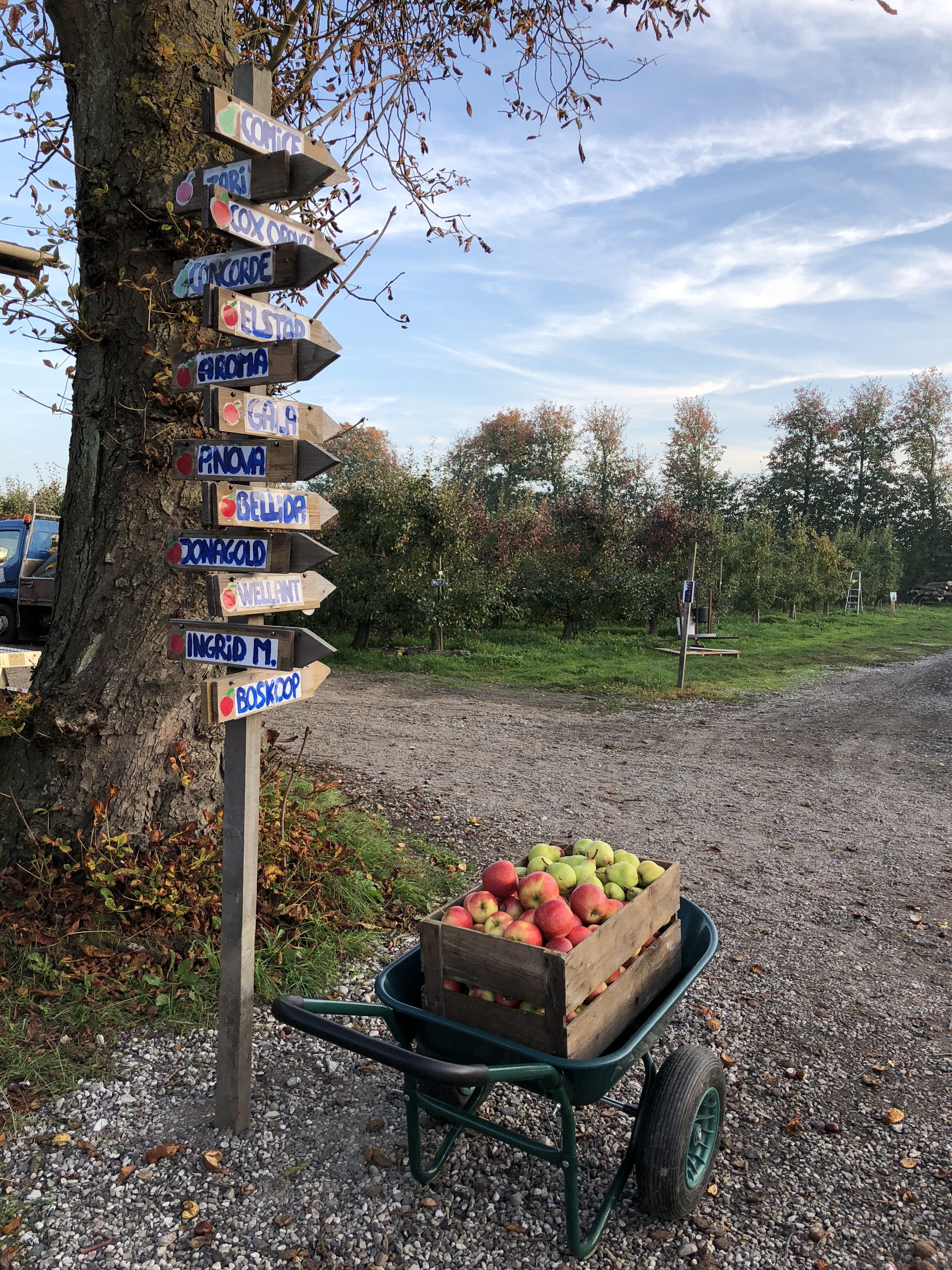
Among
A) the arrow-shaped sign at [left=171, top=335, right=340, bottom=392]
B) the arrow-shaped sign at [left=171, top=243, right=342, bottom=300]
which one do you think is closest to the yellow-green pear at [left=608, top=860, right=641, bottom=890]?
the arrow-shaped sign at [left=171, top=335, right=340, bottom=392]

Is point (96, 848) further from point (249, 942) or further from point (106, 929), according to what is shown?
point (249, 942)

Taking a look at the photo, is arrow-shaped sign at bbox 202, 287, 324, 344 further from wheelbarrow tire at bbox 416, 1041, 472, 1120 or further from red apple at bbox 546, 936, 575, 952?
wheelbarrow tire at bbox 416, 1041, 472, 1120

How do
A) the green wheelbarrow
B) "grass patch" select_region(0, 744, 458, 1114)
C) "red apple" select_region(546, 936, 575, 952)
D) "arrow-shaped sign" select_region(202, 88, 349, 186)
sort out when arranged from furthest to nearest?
"grass patch" select_region(0, 744, 458, 1114), "arrow-shaped sign" select_region(202, 88, 349, 186), "red apple" select_region(546, 936, 575, 952), the green wheelbarrow

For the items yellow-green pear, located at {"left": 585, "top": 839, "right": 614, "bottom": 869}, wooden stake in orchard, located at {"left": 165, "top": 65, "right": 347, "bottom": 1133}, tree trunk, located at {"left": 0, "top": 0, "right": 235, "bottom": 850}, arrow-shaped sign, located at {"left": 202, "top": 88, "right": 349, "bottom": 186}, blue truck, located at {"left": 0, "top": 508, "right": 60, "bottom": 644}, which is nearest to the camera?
arrow-shaped sign, located at {"left": 202, "top": 88, "right": 349, "bottom": 186}

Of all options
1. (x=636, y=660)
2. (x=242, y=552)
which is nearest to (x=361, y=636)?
(x=636, y=660)

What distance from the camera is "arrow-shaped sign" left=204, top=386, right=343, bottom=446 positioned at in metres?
2.58

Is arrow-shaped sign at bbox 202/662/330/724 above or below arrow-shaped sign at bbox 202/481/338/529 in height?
below

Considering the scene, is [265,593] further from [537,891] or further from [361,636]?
[361,636]

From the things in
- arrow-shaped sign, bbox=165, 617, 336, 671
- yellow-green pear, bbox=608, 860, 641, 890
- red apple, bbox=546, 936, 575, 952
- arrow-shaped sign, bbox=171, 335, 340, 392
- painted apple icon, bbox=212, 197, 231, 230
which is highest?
painted apple icon, bbox=212, 197, 231, 230

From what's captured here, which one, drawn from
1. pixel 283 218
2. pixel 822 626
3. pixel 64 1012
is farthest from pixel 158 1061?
pixel 822 626

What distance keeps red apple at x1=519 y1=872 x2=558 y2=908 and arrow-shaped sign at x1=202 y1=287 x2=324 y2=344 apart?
190cm

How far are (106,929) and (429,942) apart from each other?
197cm

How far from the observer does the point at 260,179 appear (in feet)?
8.73

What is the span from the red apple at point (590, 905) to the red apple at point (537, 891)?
0.07m
